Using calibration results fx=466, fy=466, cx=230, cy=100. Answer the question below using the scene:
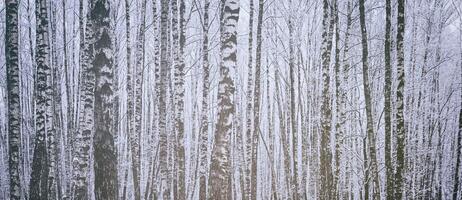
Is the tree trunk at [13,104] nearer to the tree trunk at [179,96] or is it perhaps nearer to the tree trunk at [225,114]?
the tree trunk at [179,96]

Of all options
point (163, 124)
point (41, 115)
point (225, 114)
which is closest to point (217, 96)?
point (225, 114)

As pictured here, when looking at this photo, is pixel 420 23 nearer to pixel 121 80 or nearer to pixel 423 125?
pixel 423 125

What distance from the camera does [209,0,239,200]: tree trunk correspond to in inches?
343

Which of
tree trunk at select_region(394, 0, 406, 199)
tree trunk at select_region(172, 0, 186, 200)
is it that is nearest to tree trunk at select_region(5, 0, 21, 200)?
tree trunk at select_region(172, 0, 186, 200)

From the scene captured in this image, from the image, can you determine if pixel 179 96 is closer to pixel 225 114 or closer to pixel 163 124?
pixel 163 124

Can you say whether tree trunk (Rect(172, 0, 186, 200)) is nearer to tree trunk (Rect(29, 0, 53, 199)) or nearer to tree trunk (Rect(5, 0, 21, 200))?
tree trunk (Rect(29, 0, 53, 199))

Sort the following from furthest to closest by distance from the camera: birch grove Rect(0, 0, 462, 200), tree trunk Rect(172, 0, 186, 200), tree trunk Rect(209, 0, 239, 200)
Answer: tree trunk Rect(172, 0, 186, 200)
birch grove Rect(0, 0, 462, 200)
tree trunk Rect(209, 0, 239, 200)

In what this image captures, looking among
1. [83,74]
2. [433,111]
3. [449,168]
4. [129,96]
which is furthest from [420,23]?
[83,74]

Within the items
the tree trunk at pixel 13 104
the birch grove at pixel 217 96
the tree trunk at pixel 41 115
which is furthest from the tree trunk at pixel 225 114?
the tree trunk at pixel 13 104

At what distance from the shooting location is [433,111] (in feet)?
81.7

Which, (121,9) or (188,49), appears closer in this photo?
(121,9)

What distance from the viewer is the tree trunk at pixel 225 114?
8703mm

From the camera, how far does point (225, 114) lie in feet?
29.6

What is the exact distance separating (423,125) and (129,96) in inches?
594
